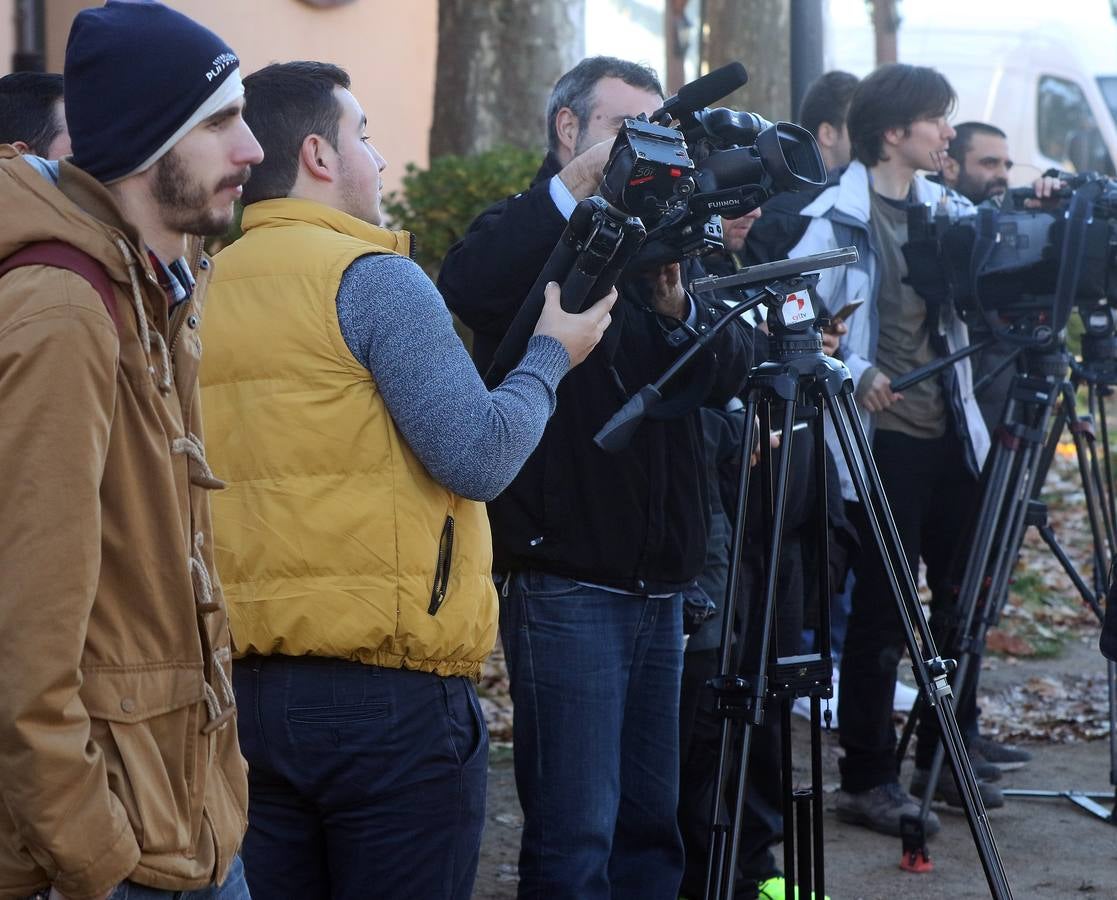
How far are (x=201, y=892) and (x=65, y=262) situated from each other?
813 millimetres

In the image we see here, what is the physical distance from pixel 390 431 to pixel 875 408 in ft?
7.89

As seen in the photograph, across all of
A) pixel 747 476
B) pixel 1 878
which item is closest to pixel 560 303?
pixel 747 476

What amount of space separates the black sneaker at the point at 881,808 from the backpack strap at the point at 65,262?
3420 mm

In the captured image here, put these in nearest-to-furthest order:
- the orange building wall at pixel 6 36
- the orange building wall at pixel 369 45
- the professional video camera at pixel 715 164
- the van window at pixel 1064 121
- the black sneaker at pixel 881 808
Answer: the professional video camera at pixel 715 164, the black sneaker at pixel 881 808, the orange building wall at pixel 6 36, the orange building wall at pixel 369 45, the van window at pixel 1064 121

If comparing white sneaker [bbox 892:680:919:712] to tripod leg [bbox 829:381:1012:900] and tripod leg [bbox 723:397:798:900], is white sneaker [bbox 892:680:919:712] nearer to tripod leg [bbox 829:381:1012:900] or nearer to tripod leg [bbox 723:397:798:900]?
tripod leg [bbox 829:381:1012:900]

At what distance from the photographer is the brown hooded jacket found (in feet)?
5.21

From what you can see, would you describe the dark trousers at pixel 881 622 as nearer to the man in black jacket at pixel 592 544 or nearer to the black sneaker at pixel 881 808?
the black sneaker at pixel 881 808

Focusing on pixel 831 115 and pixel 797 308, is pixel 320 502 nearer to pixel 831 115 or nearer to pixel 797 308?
pixel 797 308

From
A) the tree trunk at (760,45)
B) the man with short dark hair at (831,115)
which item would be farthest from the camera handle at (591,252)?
the tree trunk at (760,45)

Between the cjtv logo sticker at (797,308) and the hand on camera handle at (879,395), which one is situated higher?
the cjtv logo sticker at (797,308)

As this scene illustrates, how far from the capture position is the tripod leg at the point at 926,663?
2.96 m

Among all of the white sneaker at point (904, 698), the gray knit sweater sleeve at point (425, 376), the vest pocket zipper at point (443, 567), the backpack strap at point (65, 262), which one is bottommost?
the white sneaker at point (904, 698)

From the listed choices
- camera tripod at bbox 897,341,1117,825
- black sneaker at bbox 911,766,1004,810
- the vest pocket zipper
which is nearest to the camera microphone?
the vest pocket zipper

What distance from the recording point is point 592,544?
296 centimetres
